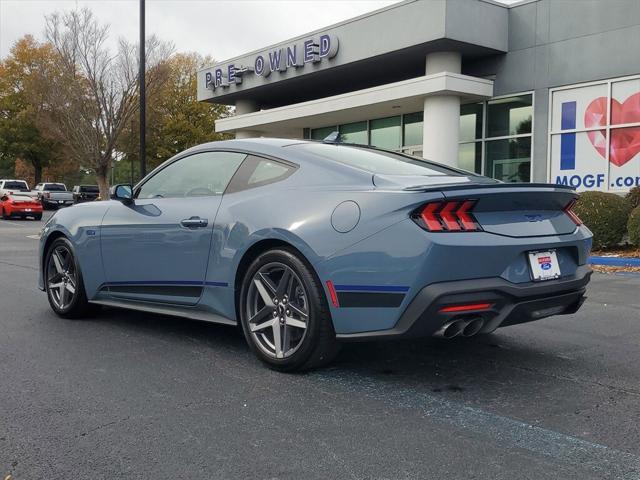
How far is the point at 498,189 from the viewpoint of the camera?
3711mm

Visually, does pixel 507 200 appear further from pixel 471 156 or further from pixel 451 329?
pixel 471 156

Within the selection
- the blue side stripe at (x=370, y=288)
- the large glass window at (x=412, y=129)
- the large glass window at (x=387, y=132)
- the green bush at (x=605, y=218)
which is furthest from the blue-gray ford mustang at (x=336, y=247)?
the large glass window at (x=387, y=132)

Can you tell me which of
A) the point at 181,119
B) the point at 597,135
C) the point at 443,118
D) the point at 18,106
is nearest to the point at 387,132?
the point at 443,118

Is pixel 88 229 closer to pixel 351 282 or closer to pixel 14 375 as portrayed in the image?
pixel 14 375

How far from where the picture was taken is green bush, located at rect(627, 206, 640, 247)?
448 inches

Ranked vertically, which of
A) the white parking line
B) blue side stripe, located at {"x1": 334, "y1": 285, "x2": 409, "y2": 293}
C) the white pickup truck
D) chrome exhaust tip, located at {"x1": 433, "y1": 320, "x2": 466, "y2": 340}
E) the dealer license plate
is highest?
the white pickup truck

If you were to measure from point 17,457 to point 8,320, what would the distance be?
3.36 m

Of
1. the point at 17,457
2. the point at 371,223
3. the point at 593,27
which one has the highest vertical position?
the point at 593,27

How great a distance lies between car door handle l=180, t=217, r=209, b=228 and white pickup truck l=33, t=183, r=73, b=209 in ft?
125

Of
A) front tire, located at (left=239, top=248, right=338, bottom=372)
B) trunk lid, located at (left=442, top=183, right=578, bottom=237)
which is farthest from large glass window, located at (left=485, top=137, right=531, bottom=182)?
front tire, located at (left=239, top=248, right=338, bottom=372)

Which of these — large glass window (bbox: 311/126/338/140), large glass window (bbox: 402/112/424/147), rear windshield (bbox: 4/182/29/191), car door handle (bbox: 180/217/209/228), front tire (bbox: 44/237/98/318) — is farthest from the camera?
rear windshield (bbox: 4/182/29/191)

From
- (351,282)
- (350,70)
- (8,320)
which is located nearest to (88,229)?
(8,320)

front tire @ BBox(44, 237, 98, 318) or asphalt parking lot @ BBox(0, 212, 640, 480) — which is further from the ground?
front tire @ BBox(44, 237, 98, 318)

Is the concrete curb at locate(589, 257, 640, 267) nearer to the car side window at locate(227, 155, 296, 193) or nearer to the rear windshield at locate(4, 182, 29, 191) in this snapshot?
the car side window at locate(227, 155, 296, 193)
